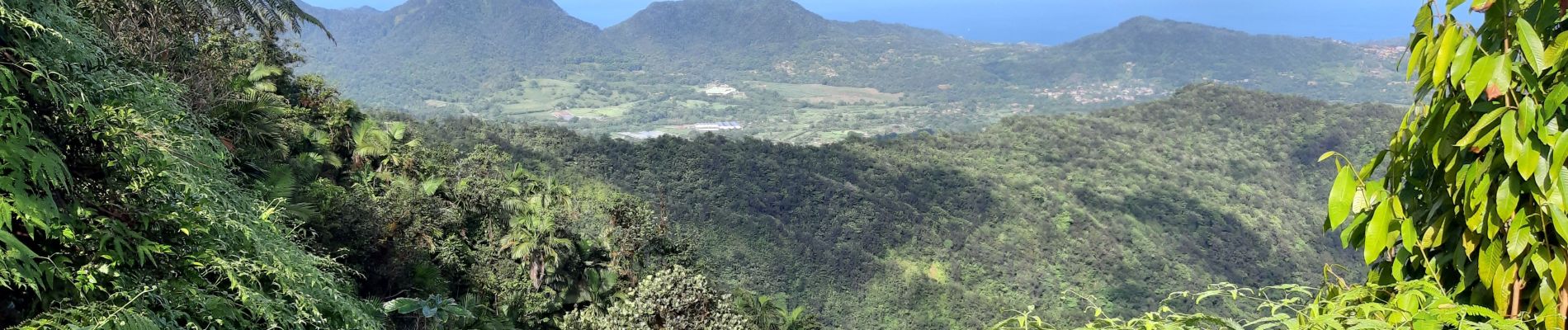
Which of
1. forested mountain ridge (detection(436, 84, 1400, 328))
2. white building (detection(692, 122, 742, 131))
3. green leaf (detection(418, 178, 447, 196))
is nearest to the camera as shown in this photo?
green leaf (detection(418, 178, 447, 196))

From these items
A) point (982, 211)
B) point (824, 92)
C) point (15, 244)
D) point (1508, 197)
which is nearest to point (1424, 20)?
point (1508, 197)

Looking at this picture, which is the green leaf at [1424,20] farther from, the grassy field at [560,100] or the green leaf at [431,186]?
the grassy field at [560,100]

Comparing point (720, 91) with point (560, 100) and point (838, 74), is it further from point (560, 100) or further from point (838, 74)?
point (560, 100)

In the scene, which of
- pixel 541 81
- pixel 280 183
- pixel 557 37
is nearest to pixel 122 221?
pixel 280 183

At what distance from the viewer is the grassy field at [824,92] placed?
145750 mm

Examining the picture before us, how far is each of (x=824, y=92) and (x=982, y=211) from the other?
10617 cm

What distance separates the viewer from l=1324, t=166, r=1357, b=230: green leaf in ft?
4.05

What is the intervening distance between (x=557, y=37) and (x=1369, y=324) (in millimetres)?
208407

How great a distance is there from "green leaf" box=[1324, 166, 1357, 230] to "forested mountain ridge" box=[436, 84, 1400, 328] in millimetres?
27531

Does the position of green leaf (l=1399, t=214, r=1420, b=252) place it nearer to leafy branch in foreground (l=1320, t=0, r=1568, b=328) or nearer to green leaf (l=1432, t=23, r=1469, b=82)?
leafy branch in foreground (l=1320, t=0, r=1568, b=328)

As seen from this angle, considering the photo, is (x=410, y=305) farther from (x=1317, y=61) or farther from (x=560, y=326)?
(x=1317, y=61)

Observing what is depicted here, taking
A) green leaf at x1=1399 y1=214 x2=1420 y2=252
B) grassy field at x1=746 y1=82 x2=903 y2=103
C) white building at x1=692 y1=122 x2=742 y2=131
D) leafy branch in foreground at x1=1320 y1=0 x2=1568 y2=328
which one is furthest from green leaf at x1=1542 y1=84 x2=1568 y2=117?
grassy field at x1=746 y1=82 x2=903 y2=103

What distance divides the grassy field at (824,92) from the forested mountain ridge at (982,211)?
73314mm

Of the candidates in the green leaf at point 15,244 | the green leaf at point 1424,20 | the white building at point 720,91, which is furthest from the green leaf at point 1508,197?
the white building at point 720,91
